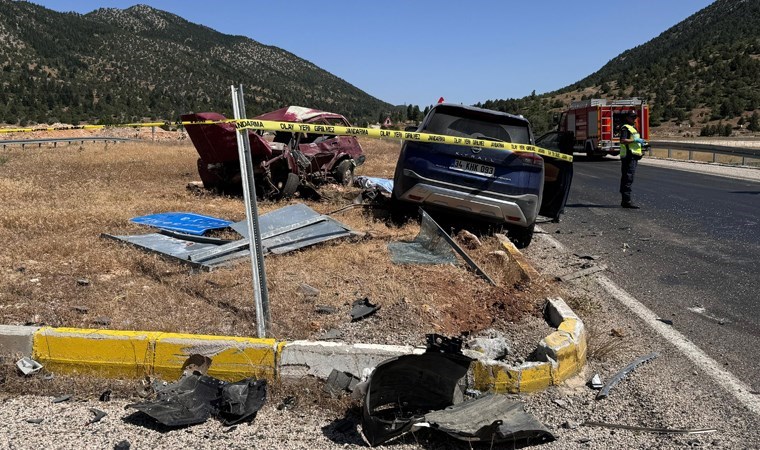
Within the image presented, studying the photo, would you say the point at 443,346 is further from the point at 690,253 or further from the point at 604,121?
the point at 604,121

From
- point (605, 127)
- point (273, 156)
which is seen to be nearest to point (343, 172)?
point (273, 156)

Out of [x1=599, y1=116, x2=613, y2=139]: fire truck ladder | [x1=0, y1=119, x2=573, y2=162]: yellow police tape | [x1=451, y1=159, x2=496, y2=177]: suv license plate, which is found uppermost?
[x1=599, y1=116, x2=613, y2=139]: fire truck ladder

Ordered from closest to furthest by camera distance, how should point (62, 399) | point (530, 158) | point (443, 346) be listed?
point (443, 346) < point (62, 399) < point (530, 158)

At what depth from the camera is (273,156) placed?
34.3 ft

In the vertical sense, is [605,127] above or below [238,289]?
above

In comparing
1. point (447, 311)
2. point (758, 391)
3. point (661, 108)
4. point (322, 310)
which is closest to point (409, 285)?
point (447, 311)

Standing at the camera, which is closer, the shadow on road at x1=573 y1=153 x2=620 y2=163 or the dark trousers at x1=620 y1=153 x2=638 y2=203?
the dark trousers at x1=620 y1=153 x2=638 y2=203

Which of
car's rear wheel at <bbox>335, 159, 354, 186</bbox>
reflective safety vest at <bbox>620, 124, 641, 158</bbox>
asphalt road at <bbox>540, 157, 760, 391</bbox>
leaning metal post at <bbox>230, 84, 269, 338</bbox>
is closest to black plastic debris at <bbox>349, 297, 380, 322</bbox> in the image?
leaning metal post at <bbox>230, 84, 269, 338</bbox>

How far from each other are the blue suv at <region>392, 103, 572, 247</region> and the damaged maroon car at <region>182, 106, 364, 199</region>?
10.7 feet

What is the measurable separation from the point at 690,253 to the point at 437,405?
5507mm

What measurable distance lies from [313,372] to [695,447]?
212 centimetres

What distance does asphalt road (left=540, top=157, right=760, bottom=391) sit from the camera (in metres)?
4.79

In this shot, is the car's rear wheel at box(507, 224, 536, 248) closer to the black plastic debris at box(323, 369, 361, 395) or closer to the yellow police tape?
the yellow police tape

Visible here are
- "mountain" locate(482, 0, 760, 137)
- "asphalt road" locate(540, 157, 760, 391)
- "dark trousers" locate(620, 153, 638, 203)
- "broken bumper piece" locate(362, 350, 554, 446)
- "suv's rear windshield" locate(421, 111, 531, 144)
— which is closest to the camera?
"broken bumper piece" locate(362, 350, 554, 446)
